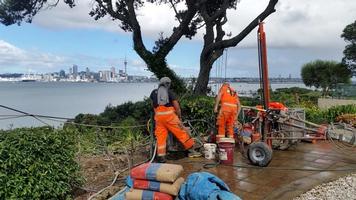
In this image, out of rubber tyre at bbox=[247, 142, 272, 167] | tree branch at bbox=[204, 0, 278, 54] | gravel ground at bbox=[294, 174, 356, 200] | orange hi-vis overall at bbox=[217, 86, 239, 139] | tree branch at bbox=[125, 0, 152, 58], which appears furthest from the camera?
tree branch at bbox=[125, 0, 152, 58]

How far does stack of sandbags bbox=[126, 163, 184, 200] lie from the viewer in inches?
198

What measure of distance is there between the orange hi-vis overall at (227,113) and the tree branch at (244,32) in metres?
5.28

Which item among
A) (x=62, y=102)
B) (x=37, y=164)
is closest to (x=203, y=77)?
(x=37, y=164)

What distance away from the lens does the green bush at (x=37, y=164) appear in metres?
5.27

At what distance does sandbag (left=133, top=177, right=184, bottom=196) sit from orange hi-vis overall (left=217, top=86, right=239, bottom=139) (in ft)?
11.9

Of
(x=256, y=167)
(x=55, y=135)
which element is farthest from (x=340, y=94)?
(x=55, y=135)

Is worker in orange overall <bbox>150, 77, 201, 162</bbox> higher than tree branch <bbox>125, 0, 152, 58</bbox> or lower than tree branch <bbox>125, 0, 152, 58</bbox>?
lower

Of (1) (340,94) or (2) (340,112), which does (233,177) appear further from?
(1) (340,94)

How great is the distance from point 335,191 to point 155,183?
2.79m

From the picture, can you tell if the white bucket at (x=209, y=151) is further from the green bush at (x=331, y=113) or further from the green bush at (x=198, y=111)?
the green bush at (x=331, y=113)

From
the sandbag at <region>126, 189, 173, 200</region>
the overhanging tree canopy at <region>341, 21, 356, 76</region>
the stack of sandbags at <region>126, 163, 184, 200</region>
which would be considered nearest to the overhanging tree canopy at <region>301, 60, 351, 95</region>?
the overhanging tree canopy at <region>341, 21, 356, 76</region>

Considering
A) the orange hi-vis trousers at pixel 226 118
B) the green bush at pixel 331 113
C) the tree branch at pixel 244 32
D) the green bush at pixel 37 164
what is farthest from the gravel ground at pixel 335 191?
the tree branch at pixel 244 32

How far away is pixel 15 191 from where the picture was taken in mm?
5277

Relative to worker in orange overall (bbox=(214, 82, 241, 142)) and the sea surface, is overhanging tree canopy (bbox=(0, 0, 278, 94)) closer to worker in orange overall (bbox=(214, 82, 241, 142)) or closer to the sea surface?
the sea surface
